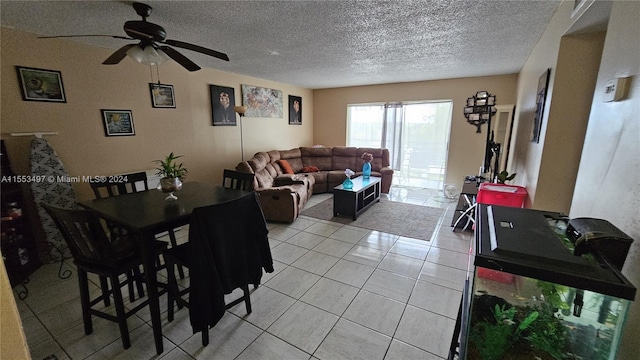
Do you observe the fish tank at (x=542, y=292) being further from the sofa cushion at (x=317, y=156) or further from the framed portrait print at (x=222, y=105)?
the sofa cushion at (x=317, y=156)

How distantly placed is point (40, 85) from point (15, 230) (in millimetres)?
1500

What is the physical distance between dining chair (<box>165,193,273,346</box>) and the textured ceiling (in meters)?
1.67

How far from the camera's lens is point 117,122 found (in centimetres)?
323

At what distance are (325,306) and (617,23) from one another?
7.68 ft

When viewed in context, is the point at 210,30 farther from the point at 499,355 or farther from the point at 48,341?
the point at 499,355

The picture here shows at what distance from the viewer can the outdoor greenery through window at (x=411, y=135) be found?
219 inches

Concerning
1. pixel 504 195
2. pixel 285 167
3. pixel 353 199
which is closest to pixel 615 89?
pixel 504 195

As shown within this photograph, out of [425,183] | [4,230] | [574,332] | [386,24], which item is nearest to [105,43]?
[4,230]

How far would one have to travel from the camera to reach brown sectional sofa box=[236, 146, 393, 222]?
12.2ft

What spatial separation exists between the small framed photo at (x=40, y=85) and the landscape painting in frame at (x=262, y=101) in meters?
2.61

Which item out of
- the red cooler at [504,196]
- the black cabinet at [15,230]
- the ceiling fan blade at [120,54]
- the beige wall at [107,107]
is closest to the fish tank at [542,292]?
the red cooler at [504,196]

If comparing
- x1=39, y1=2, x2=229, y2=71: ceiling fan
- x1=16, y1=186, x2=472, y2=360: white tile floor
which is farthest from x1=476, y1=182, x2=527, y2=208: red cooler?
x1=39, y1=2, x2=229, y2=71: ceiling fan

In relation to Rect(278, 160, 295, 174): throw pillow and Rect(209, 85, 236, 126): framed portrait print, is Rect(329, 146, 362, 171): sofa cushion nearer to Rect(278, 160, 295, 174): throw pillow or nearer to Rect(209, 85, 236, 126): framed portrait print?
Rect(278, 160, 295, 174): throw pillow

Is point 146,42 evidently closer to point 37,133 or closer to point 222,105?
point 37,133
